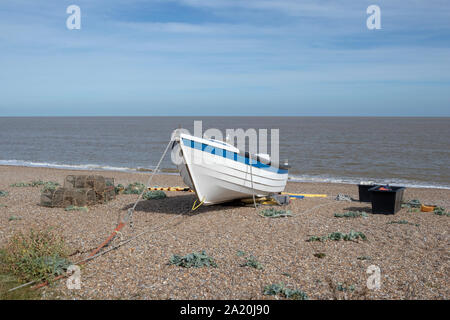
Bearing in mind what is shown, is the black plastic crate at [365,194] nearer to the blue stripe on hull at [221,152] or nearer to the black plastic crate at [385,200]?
the black plastic crate at [385,200]

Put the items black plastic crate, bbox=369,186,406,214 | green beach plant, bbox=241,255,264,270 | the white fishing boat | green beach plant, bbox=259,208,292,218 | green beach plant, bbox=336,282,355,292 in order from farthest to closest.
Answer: black plastic crate, bbox=369,186,406,214 < green beach plant, bbox=259,208,292,218 < the white fishing boat < green beach plant, bbox=241,255,264,270 < green beach plant, bbox=336,282,355,292

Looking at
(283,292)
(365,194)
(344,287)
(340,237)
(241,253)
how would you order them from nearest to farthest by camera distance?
(283,292)
(344,287)
(241,253)
(340,237)
(365,194)

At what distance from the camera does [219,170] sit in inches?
453

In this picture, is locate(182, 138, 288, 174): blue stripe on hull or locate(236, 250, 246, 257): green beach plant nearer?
locate(236, 250, 246, 257): green beach plant

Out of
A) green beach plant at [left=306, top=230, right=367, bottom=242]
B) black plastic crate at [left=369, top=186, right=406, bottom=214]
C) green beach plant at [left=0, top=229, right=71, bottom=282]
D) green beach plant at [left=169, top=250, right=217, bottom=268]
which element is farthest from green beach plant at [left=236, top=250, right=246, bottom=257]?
black plastic crate at [left=369, top=186, right=406, bottom=214]

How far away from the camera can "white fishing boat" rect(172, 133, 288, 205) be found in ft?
36.1

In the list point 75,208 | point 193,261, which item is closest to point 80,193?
point 75,208

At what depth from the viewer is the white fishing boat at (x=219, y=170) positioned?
433 inches

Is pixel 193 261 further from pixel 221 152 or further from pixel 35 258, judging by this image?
pixel 221 152

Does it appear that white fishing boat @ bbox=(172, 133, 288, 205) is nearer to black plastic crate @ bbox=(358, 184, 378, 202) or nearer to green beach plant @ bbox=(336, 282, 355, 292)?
black plastic crate @ bbox=(358, 184, 378, 202)

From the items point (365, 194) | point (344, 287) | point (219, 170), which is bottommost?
point (365, 194)

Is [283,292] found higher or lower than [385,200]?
lower

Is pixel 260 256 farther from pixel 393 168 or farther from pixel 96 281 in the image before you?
pixel 393 168

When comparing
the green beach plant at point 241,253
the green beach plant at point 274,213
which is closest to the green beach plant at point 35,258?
the green beach plant at point 241,253
